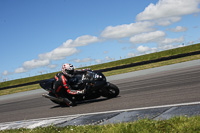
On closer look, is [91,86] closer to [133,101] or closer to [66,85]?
[66,85]

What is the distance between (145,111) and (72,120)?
189cm

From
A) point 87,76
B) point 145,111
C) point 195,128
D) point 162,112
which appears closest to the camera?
point 195,128

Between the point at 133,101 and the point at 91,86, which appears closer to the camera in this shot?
the point at 133,101

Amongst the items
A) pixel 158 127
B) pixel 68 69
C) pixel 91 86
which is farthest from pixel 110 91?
pixel 158 127

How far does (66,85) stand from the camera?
32.8 feet

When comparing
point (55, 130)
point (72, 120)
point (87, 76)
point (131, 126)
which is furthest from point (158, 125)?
point (87, 76)

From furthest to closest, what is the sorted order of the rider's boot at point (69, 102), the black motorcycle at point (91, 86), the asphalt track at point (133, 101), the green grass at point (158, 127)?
the rider's boot at point (69, 102)
the black motorcycle at point (91, 86)
the asphalt track at point (133, 101)
the green grass at point (158, 127)

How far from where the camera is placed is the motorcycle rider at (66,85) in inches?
394

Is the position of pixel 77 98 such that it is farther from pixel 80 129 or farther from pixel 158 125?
pixel 158 125

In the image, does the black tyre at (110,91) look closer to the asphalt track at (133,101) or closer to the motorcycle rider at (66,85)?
the asphalt track at (133,101)

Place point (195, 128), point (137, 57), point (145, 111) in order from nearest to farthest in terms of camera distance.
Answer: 1. point (195, 128)
2. point (145, 111)
3. point (137, 57)

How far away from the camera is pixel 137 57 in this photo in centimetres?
4625

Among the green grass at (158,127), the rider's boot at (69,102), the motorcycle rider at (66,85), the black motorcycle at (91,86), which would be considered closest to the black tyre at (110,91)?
the black motorcycle at (91,86)

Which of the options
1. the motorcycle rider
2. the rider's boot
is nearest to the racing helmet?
the motorcycle rider
